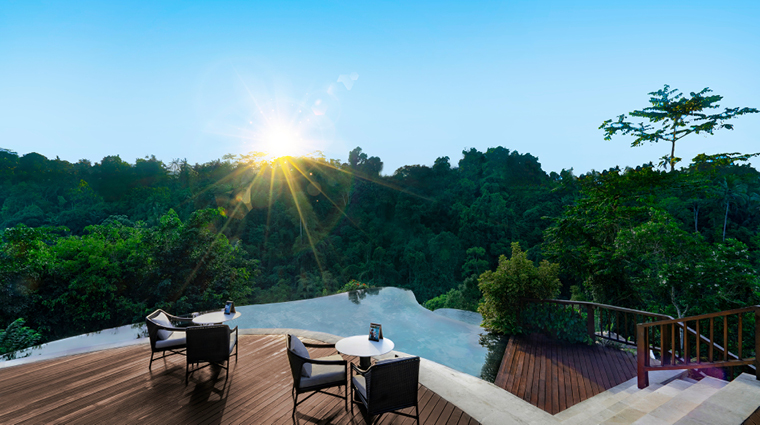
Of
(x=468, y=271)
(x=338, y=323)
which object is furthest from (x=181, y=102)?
(x=468, y=271)

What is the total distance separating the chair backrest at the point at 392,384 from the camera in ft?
6.39

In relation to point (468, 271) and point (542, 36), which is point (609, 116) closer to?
point (542, 36)

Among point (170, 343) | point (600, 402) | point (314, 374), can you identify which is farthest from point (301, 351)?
point (600, 402)

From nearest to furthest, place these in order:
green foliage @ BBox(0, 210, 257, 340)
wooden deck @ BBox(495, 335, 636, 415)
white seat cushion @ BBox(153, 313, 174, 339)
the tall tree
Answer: white seat cushion @ BBox(153, 313, 174, 339), wooden deck @ BBox(495, 335, 636, 415), green foliage @ BBox(0, 210, 257, 340), the tall tree

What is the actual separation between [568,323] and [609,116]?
8863 millimetres

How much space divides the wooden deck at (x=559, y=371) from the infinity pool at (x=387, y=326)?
30 centimetres

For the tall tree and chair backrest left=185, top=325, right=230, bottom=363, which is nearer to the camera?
chair backrest left=185, top=325, right=230, bottom=363

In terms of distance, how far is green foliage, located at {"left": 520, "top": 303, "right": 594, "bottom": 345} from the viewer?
4.75 meters

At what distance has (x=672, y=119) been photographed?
9703 mm

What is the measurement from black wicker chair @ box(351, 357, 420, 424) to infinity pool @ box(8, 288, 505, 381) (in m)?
2.47

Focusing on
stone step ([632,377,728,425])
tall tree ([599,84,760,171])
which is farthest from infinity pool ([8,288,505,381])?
tall tree ([599,84,760,171])

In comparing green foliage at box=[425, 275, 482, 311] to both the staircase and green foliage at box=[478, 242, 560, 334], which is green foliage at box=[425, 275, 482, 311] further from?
the staircase

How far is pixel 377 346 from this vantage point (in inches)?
108

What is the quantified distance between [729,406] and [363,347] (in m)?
2.83
